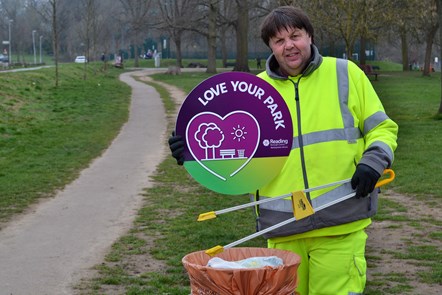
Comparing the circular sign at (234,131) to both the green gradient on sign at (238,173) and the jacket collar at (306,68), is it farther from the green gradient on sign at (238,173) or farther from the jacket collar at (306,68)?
the jacket collar at (306,68)

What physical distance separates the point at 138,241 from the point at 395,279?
293 cm

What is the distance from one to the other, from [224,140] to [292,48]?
0.57 meters

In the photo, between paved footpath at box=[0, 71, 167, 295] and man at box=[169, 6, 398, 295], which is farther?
paved footpath at box=[0, 71, 167, 295]

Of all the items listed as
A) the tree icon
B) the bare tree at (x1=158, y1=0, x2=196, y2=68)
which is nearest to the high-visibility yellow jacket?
the tree icon

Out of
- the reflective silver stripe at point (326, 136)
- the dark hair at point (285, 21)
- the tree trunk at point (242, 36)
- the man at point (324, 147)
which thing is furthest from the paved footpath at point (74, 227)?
the tree trunk at point (242, 36)

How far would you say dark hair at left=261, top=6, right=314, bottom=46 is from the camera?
160 inches

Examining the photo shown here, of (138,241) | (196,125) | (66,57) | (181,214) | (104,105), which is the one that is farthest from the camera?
(66,57)

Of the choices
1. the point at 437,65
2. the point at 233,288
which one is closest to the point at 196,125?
the point at 233,288

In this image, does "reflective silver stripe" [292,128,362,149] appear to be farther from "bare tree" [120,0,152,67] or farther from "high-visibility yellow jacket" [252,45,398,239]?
"bare tree" [120,0,152,67]

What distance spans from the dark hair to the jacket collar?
0.11 metres

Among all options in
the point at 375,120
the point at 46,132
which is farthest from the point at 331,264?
the point at 46,132

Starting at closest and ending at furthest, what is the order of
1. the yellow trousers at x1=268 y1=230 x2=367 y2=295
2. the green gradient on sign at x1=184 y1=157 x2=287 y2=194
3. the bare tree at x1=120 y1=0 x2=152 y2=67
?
the green gradient on sign at x1=184 y1=157 x2=287 y2=194 → the yellow trousers at x1=268 y1=230 x2=367 y2=295 → the bare tree at x1=120 y1=0 x2=152 y2=67

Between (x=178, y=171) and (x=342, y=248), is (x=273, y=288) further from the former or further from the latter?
(x=178, y=171)

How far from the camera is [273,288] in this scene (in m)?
3.38
